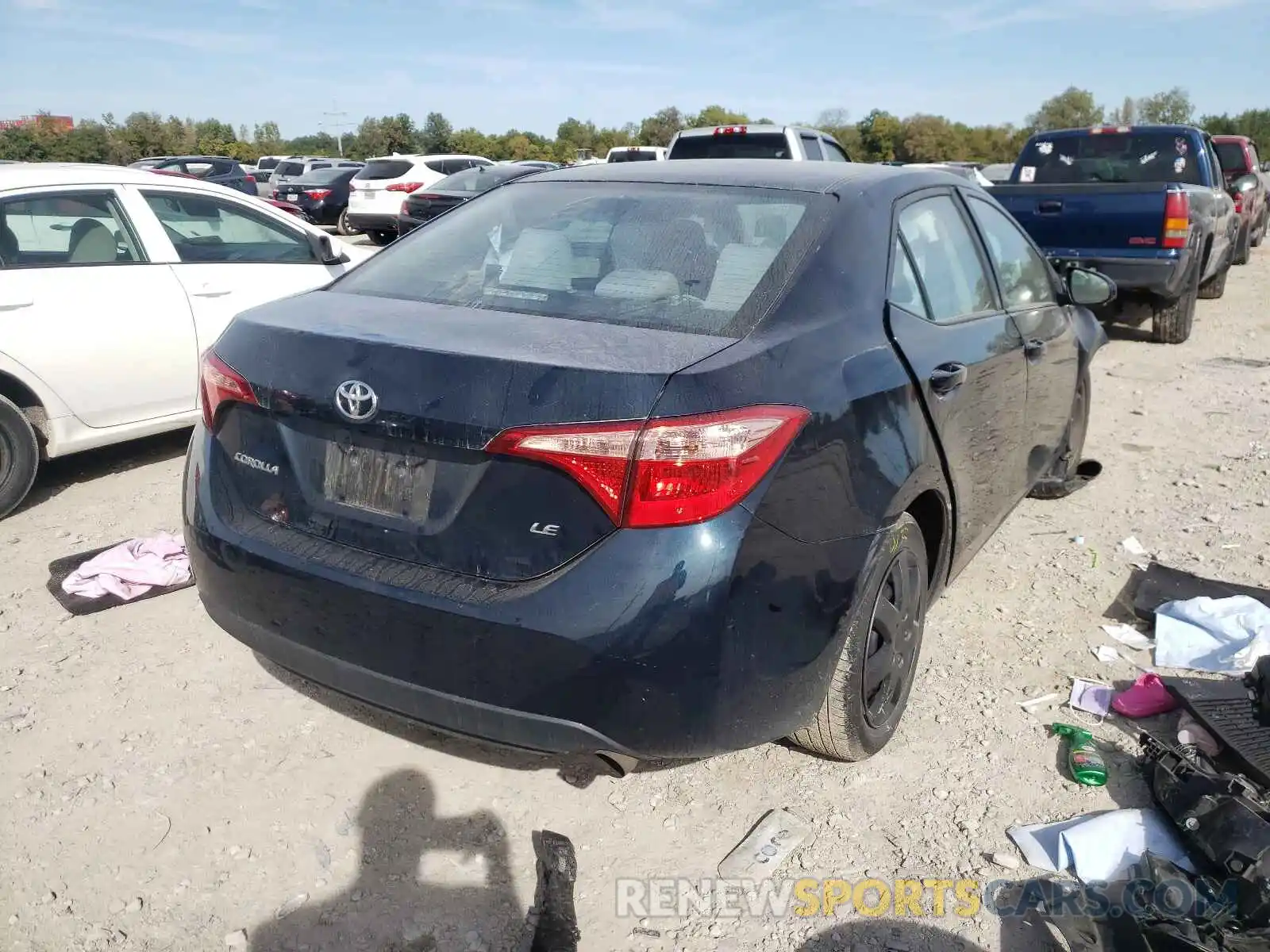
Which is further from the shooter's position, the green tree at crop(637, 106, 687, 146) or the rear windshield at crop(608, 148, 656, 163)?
the green tree at crop(637, 106, 687, 146)

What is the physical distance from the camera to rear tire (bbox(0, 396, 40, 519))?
4648mm

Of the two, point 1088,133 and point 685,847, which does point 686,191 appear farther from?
point 1088,133

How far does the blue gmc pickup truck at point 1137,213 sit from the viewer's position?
8.15 m

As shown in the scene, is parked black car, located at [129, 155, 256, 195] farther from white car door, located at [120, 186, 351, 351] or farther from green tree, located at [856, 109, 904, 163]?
green tree, located at [856, 109, 904, 163]

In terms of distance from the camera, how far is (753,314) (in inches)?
95.3

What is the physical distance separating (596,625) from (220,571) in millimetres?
1105

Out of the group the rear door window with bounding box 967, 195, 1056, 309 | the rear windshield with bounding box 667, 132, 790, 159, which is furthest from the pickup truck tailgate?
the rear door window with bounding box 967, 195, 1056, 309

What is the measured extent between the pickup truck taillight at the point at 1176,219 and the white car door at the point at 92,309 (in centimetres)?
731

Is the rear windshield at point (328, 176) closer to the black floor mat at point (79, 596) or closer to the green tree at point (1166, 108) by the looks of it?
the black floor mat at point (79, 596)

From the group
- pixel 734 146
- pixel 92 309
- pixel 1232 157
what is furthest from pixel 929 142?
pixel 92 309

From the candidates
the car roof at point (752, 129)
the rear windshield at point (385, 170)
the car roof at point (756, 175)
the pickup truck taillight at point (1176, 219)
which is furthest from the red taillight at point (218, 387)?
the rear windshield at point (385, 170)

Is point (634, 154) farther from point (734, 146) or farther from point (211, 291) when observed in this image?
point (211, 291)

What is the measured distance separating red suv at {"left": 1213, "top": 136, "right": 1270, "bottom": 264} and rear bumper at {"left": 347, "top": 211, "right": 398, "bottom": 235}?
12.8 m

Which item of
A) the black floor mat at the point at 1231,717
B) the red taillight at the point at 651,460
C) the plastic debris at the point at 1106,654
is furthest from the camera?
the plastic debris at the point at 1106,654
